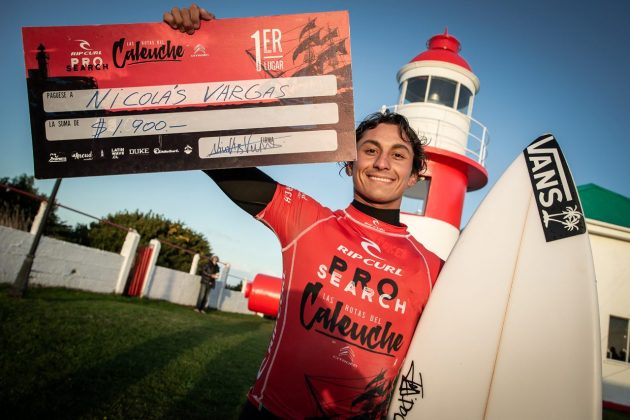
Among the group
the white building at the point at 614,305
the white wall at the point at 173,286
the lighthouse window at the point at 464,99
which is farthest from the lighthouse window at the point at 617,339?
the white wall at the point at 173,286

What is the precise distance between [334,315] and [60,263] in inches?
329

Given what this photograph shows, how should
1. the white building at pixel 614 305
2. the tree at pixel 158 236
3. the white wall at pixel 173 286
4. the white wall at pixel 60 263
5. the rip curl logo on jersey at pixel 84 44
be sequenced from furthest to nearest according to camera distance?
1. the tree at pixel 158 236
2. the white wall at pixel 173 286
3. the white building at pixel 614 305
4. the white wall at pixel 60 263
5. the rip curl logo on jersey at pixel 84 44

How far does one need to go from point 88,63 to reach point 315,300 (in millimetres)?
1609

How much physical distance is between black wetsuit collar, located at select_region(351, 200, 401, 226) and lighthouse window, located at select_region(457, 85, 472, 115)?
401 inches

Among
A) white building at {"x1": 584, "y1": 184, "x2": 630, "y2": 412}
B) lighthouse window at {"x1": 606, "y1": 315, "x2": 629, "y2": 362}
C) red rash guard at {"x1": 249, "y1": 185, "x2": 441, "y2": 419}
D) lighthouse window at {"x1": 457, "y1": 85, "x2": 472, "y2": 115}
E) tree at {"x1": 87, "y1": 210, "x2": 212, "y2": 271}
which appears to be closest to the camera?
red rash guard at {"x1": 249, "y1": 185, "x2": 441, "y2": 419}

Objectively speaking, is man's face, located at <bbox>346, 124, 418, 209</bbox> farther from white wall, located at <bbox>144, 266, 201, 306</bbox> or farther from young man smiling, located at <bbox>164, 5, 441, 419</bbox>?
white wall, located at <bbox>144, 266, 201, 306</bbox>

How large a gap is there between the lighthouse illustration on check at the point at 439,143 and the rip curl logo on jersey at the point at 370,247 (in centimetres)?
754

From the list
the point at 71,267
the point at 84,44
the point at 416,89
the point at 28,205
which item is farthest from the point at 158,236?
the point at 84,44

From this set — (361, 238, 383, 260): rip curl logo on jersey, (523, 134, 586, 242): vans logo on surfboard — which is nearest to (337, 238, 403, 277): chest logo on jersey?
(361, 238, 383, 260): rip curl logo on jersey

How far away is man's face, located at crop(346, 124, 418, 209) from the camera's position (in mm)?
1953

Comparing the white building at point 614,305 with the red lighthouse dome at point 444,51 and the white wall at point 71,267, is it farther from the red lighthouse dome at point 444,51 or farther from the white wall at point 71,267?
the white wall at point 71,267

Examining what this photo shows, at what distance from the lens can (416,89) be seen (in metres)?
11.3

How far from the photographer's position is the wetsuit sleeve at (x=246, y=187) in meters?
1.76

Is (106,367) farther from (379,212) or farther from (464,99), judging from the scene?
(464,99)
